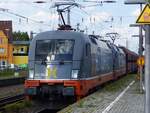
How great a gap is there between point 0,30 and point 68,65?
8945 cm

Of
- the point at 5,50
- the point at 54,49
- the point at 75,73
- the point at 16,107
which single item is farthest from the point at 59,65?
the point at 5,50

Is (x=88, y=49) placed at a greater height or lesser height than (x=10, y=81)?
greater

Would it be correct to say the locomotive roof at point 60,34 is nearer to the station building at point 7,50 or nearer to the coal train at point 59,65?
the coal train at point 59,65

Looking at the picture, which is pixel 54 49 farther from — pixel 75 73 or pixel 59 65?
pixel 75 73

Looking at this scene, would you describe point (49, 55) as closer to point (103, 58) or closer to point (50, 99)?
point (50, 99)

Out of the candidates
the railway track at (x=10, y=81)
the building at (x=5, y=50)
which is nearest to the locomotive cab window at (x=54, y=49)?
the railway track at (x=10, y=81)

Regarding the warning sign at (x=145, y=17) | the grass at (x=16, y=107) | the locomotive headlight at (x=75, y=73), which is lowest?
the grass at (x=16, y=107)

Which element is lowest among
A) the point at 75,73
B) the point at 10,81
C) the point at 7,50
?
the point at 10,81

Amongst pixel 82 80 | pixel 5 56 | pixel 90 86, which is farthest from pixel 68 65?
pixel 5 56

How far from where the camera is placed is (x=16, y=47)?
122 metres

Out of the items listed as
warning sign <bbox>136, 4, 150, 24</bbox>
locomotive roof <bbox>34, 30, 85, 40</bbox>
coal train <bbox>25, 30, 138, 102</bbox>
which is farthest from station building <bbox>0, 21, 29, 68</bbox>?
warning sign <bbox>136, 4, 150, 24</bbox>

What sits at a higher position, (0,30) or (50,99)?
(0,30)

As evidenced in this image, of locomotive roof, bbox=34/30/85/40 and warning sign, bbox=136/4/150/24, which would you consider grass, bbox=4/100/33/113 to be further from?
warning sign, bbox=136/4/150/24

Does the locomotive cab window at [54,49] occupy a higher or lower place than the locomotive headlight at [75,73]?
higher
